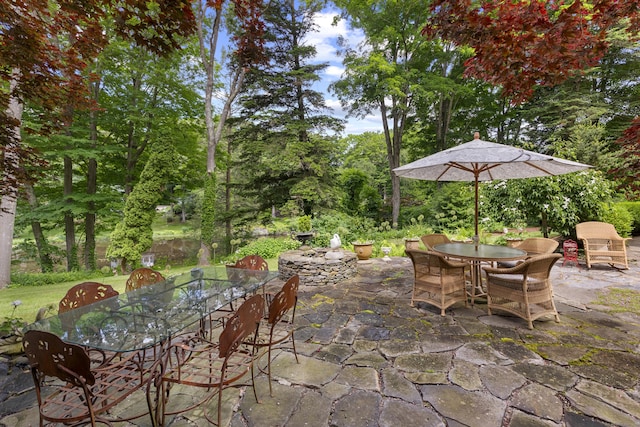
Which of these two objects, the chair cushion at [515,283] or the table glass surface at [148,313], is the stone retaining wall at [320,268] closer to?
the table glass surface at [148,313]

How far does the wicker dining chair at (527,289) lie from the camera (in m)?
3.07

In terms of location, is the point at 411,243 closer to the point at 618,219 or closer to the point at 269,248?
the point at 269,248

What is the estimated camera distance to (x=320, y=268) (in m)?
5.14

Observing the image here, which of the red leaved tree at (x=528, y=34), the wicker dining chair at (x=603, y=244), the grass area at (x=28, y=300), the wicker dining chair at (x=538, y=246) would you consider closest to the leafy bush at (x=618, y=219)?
the wicker dining chair at (x=603, y=244)

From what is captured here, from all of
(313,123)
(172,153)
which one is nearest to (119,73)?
(172,153)

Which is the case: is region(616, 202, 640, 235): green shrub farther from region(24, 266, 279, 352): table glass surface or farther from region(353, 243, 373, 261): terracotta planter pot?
region(24, 266, 279, 352): table glass surface

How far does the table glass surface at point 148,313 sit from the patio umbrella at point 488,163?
254 cm

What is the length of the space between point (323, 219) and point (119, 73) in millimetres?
8544

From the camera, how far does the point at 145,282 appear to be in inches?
130

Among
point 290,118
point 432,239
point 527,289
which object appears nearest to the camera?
point 527,289

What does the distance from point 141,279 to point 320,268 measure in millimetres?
2835

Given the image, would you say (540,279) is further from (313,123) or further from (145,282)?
(313,123)

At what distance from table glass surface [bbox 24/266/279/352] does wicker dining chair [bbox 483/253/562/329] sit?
272 centimetres

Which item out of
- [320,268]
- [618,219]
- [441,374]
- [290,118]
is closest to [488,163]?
[441,374]
